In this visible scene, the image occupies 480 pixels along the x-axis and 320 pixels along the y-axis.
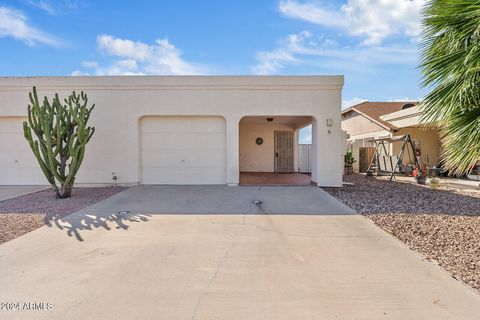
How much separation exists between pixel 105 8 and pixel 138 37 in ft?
5.32

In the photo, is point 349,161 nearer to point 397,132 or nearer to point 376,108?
point 397,132

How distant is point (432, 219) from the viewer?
6.58 m

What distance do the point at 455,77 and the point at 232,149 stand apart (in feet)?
24.7

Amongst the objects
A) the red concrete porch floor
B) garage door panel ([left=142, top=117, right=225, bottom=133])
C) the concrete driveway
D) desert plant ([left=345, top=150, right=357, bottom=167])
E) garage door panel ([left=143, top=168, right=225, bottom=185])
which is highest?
garage door panel ([left=142, top=117, right=225, bottom=133])

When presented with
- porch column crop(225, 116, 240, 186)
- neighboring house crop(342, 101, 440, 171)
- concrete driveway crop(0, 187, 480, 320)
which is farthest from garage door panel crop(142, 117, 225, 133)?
neighboring house crop(342, 101, 440, 171)

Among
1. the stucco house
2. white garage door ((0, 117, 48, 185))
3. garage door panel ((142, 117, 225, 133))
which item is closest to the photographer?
the stucco house

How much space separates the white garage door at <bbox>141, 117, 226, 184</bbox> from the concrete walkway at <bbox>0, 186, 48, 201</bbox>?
3.75m

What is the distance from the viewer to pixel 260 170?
17.2 meters

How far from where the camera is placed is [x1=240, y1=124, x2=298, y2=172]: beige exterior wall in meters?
17.1

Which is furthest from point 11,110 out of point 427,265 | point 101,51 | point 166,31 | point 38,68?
point 427,265

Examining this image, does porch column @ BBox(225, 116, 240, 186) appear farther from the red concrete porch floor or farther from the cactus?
the cactus

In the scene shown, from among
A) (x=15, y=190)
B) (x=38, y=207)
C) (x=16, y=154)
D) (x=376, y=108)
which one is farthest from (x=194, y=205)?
(x=376, y=108)

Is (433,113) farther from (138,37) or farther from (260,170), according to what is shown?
Answer: (260,170)

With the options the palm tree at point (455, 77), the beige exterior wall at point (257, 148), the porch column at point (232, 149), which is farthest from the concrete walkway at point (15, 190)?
the palm tree at point (455, 77)
